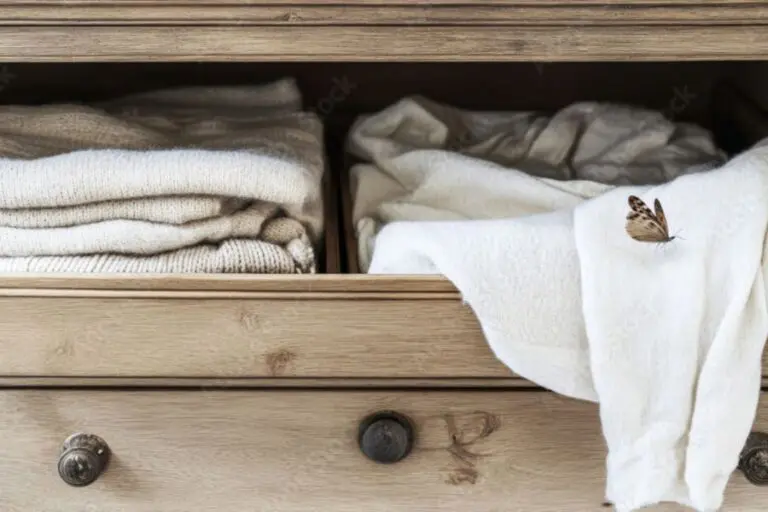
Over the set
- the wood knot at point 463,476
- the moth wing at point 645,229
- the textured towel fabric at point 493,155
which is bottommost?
the wood knot at point 463,476

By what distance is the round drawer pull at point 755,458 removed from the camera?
70cm

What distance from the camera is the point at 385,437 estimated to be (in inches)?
26.8

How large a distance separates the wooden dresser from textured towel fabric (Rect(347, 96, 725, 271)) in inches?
3.0

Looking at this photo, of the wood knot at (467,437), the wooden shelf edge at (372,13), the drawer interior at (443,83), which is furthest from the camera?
the drawer interior at (443,83)

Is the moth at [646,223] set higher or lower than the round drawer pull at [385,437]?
higher

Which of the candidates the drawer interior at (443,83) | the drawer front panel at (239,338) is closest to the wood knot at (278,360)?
the drawer front panel at (239,338)

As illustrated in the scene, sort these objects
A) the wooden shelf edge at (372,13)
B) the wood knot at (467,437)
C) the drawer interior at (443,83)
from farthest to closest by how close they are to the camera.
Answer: the drawer interior at (443,83) < the wood knot at (467,437) < the wooden shelf edge at (372,13)

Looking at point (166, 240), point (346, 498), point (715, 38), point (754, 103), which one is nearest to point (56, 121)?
point (166, 240)

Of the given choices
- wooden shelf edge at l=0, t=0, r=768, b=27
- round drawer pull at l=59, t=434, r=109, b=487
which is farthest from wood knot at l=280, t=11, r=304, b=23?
round drawer pull at l=59, t=434, r=109, b=487

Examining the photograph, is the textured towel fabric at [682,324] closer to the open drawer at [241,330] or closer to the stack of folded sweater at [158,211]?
the open drawer at [241,330]

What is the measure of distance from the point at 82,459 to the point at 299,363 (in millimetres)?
183

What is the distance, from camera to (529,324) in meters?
0.64

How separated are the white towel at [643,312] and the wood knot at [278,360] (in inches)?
5.0

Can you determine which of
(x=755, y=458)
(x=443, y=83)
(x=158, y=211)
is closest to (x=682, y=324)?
(x=755, y=458)
